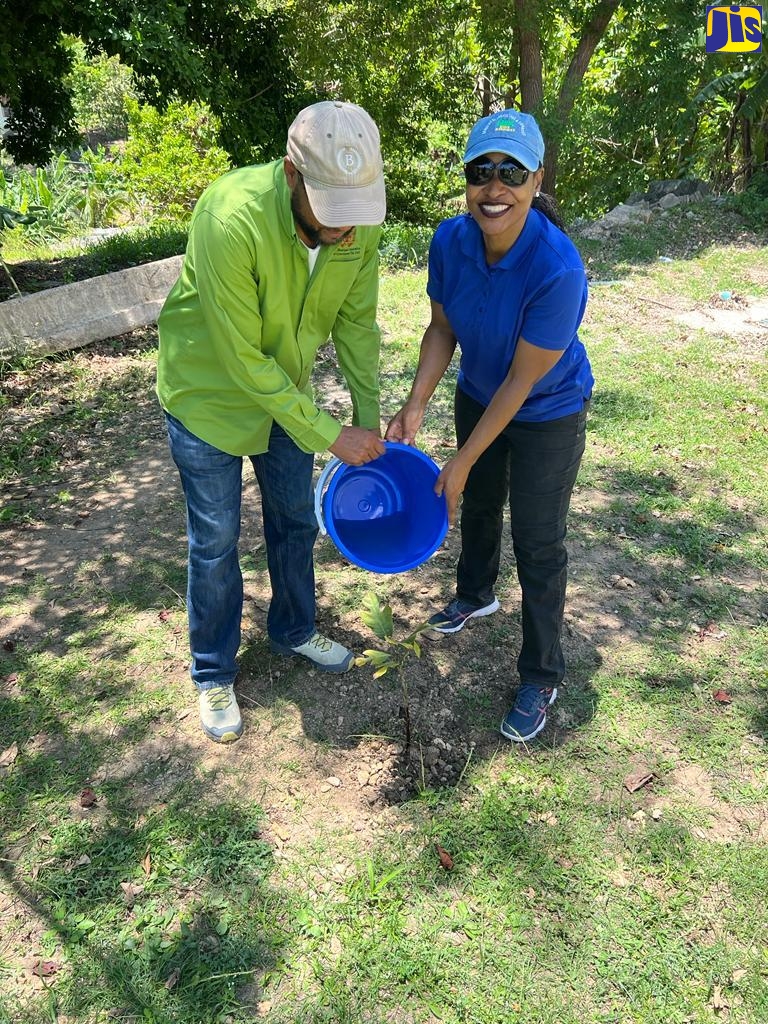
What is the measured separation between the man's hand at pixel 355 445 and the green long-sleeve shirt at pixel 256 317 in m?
0.03

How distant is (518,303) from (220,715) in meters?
1.79

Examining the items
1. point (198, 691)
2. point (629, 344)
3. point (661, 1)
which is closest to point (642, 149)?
point (661, 1)

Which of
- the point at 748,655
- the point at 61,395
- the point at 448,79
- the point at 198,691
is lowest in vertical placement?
the point at 748,655

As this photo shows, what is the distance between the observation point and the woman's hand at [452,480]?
236cm

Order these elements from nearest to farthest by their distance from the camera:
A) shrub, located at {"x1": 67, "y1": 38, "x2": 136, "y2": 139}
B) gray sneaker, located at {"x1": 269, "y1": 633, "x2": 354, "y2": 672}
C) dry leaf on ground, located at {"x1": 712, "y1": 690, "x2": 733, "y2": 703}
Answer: dry leaf on ground, located at {"x1": 712, "y1": 690, "x2": 733, "y2": 703} < gray sneaker, located at {"x1": 269, "y1": 633, "x2": 354, "y2": 672} < shrub, located at {"x1": 67, "y1": 38, "x2": 136, "y2": 139}

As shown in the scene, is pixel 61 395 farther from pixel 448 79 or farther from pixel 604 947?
pixel 448 79

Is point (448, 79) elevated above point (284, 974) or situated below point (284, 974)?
above

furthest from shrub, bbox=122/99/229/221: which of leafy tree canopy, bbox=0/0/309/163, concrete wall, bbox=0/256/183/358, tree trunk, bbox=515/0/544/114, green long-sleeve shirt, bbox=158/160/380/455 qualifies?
green long-sleeve shirt, bbox=158/160/380/455

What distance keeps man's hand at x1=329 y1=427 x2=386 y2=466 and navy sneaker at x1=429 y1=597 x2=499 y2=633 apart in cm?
107

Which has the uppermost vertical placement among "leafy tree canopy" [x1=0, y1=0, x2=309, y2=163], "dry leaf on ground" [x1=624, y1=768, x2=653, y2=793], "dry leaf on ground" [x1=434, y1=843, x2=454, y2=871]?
"leafy tree canopy" [x1=0, y1=0, x2=309, y2=163]

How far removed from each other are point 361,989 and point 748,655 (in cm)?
207

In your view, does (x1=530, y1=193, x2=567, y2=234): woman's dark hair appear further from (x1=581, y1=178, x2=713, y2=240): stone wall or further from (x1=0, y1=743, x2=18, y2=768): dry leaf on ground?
(x1=581, y1=178, x2=713, y2=240): stone wall

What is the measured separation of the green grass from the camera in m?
2.03

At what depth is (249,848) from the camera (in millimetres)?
2373
